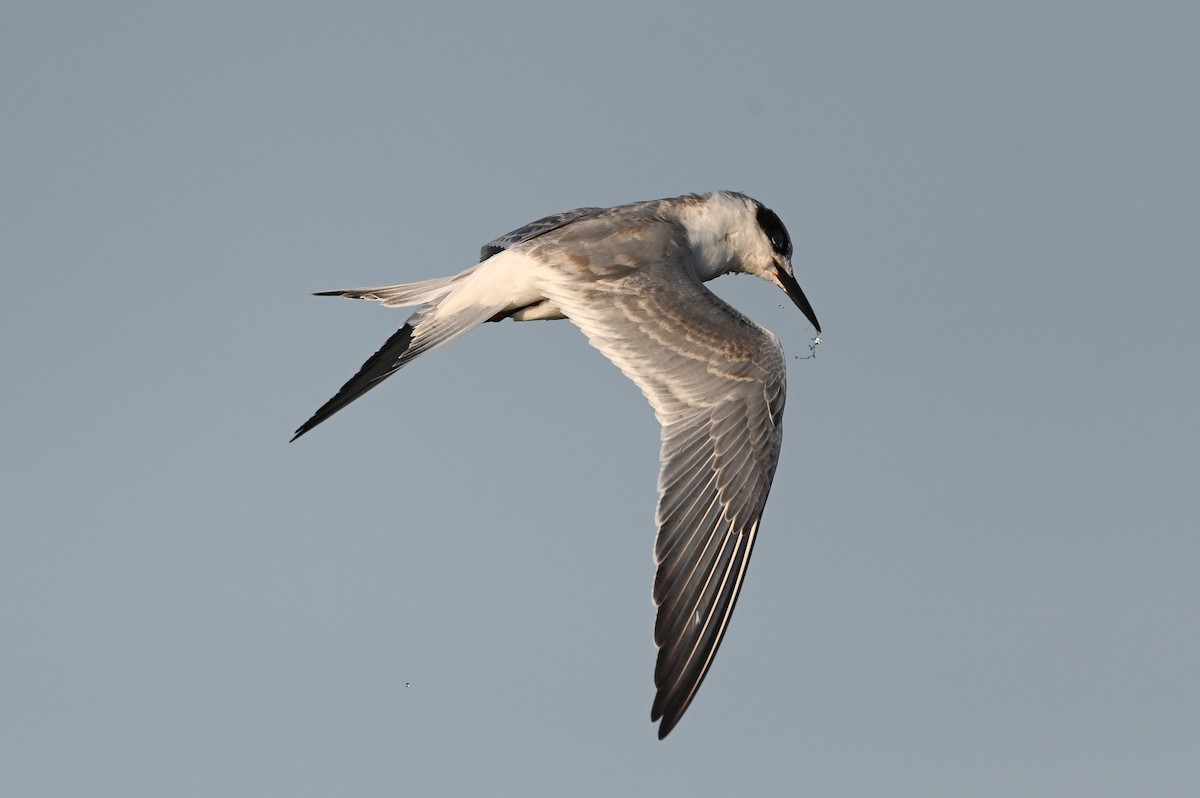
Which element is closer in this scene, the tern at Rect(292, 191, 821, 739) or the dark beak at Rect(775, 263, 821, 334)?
the tern at Rect(292, 191, 821, 739)

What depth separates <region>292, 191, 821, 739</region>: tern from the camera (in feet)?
27.3

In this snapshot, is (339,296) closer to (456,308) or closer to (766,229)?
(456,308)

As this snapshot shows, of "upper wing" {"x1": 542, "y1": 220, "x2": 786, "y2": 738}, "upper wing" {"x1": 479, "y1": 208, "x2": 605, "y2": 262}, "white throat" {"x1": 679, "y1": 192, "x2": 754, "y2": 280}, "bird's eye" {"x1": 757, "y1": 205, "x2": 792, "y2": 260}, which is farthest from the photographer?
"bird's eye" {"x1": 757, "y1": 205, "x2": 792, "y2": 260}

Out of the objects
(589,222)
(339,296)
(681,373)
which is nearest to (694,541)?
(681,373)

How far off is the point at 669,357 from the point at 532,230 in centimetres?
187

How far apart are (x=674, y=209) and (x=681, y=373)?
2274 millimetres

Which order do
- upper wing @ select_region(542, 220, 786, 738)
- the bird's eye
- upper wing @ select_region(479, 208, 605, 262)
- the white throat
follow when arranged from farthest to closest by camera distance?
the bird's eye < the white throat < upper wing @ select_region(479, 208, 605, 262) < upper wing @ select_region(542, 220, 786, 738)

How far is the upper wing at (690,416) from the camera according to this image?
8.24 meters

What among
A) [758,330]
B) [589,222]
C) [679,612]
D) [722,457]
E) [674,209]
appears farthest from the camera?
[674,209]

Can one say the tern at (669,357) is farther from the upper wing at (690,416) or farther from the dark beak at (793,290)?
the dark beak at (793,290)

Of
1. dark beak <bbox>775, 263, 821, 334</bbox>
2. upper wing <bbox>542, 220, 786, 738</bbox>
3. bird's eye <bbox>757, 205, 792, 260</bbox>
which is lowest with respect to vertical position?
upper wing <bbox>542, 220, 786, 738</bbox>

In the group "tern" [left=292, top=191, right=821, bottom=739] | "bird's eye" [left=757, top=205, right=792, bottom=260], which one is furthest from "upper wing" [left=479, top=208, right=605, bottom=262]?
"bird's eye" [left=757, top=205, right=792, bottom=260]

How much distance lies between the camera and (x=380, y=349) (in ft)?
31.2

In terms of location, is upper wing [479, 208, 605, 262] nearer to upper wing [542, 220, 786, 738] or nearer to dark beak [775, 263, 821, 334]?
upper wing [542, 220, 786, 738]
